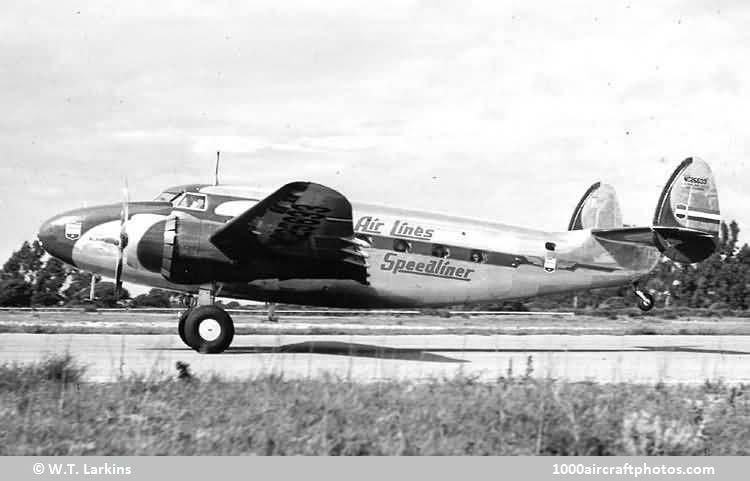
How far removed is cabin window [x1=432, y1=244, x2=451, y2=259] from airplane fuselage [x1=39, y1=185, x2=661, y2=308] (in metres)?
0.02

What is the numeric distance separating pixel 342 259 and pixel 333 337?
17.5 feet

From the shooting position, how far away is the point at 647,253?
16.7 m

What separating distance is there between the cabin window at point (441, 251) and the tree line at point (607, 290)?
30.4m

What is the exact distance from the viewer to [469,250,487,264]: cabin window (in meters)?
15.6

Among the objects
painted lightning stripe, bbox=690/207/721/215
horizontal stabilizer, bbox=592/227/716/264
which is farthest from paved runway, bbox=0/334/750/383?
painted lightning stripe, bbox=690/207/721/215

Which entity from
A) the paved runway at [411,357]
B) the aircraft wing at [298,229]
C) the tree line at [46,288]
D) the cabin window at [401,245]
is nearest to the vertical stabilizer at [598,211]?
the paved runway at [411,357]

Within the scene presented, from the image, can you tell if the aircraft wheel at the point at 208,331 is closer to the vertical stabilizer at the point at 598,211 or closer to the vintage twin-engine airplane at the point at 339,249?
the vintage twin-engine airplane at the point at 339,249

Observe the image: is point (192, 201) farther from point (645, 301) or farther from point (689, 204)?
point (689, 204)

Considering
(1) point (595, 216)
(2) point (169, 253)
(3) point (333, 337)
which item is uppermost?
(1) point (595, 216)

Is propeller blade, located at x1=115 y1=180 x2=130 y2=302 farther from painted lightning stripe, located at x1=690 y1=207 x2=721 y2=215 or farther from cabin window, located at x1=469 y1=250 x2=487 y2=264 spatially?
painted lightning stripe, located at x1=690 y1=207 x2=721 y2=215

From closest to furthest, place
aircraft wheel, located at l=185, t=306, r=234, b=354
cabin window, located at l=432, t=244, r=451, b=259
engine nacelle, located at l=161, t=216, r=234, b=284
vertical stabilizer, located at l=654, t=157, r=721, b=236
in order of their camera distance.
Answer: engine nacelle, located at l=161, t=216, r=234, b=284
aircraft wheel, located at l=185, t=306, r=234, b=354
cabin window, located at l=432, t=244, r=451, b=259
vertical stabilizer, located at l=654, t=157, r=721, b=236

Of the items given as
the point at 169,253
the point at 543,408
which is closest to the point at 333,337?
the point at 169,253
